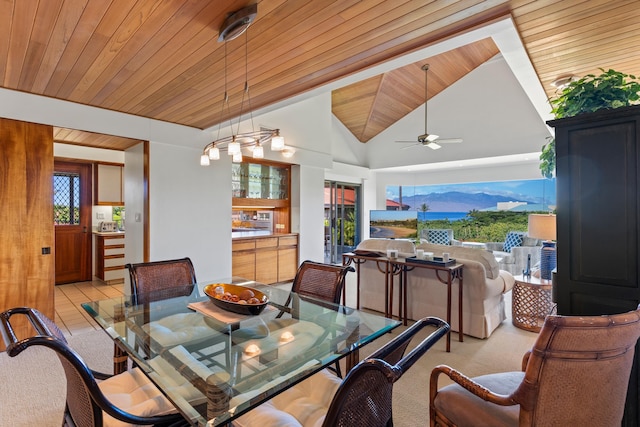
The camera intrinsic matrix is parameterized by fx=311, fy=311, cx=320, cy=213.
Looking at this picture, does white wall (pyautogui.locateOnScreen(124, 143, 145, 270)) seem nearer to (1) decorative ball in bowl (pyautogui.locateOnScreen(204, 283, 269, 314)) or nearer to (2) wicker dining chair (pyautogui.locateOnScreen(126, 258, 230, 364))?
(2) wicker dining chair (pyautogui.locateOnScreen(126, 258, 230, 364))

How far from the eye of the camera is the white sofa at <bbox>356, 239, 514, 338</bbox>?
3305mm

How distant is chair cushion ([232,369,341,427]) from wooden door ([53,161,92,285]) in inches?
231

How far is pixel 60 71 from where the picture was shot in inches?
103

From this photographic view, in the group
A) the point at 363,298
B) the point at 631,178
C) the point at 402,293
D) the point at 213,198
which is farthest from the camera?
the point at 213,198

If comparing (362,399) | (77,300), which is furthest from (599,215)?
(77,300)

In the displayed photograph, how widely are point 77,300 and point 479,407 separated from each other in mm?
5398

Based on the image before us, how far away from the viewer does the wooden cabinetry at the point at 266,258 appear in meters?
5.21

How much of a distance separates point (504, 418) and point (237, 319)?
1.49 meters

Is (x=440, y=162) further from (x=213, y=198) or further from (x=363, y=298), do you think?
(x=213, y=198)

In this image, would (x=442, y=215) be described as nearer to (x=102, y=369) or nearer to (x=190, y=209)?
(x=190, y=209)

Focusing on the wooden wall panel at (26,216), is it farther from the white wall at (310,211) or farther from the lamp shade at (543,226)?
the lamp shade at (543,226)

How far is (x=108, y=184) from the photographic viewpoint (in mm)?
5957

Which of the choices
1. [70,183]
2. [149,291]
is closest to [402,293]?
[149,291]

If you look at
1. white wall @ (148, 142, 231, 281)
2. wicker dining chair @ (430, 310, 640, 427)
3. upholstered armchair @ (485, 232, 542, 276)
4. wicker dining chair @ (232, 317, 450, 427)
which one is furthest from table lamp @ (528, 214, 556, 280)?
white wall @ (148, 142, 231, 281)
